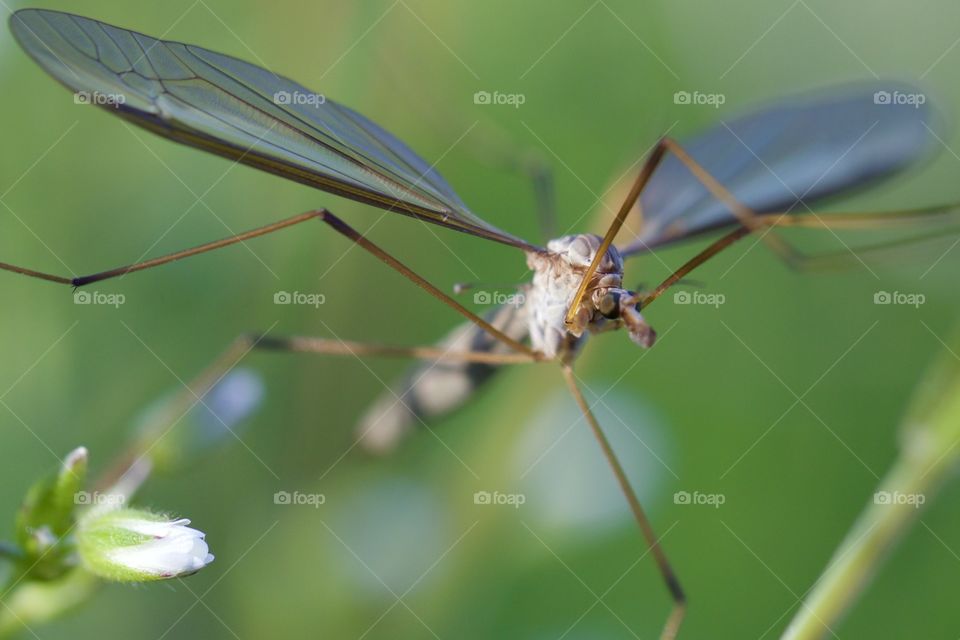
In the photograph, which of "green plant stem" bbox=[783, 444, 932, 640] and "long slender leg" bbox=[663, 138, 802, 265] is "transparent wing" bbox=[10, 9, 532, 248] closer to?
"long slender leg" bbox=[663, 138, 802, 265]

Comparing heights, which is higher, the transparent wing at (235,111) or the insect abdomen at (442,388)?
the transparent wing at (235,111)

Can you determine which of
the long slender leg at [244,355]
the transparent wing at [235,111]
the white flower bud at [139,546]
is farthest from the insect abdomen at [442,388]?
the white flower bud at [139,546]

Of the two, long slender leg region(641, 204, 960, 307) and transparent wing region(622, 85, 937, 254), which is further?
transparent wing region(622, 85, 937, 254)

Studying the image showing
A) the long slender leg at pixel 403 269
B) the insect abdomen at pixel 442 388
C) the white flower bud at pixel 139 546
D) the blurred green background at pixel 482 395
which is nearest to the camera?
the white flower bud at pixel 139 546

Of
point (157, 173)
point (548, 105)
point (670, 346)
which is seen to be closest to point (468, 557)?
point (670, 346)

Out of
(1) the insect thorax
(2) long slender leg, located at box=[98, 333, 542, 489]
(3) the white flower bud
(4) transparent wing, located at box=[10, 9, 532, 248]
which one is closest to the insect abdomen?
(2) long slender leg, located at box=[98, 333, 542, 489]

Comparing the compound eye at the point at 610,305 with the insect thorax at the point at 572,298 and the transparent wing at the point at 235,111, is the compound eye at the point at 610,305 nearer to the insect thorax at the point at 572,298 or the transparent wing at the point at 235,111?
the insect thorax at the point at 572,298

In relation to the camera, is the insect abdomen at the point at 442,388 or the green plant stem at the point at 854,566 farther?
the insect abdomen at the point at 442,388

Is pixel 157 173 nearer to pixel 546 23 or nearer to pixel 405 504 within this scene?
pixel 405 504
